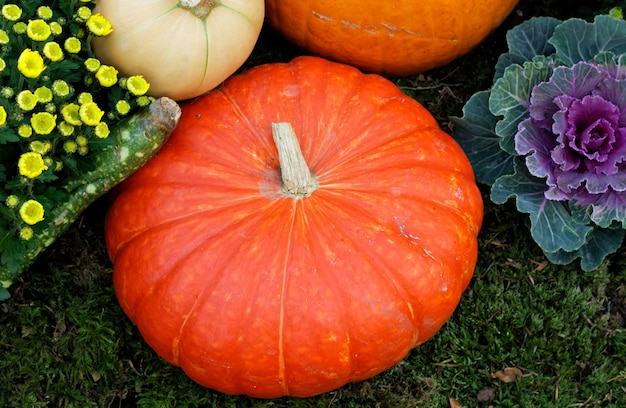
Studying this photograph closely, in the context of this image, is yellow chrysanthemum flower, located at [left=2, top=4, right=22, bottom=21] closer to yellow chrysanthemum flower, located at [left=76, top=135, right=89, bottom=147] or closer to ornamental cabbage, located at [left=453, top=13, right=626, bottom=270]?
yellow chrysanthemum flower, located at [left=76, top=135, right=89, bottom=147]

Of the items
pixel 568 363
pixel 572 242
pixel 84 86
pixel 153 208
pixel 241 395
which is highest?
pixel 84 86

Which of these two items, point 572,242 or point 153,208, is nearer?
point 153,208

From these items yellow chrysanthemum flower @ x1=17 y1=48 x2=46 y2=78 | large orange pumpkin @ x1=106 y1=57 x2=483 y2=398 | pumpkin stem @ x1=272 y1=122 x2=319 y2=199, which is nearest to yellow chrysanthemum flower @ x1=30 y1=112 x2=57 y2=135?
yellow chrysanthemum flower @ x1=17 y1=48 x2=46 y2=78

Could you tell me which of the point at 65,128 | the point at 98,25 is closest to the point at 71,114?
the point at 65,128

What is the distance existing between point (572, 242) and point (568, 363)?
1.57ft

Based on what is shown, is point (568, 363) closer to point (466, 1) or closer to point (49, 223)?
point (466, 1)

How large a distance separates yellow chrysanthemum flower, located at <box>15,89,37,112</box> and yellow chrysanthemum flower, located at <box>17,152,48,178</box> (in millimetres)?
115

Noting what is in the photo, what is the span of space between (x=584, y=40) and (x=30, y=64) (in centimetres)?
183

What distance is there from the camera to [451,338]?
2.68m

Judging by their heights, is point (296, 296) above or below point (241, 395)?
above

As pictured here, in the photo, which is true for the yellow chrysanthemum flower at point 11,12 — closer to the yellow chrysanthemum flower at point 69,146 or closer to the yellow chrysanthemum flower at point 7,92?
the yellow chrysanthemum flower at point 7,92

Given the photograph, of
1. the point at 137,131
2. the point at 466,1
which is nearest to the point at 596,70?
the point at 466,1

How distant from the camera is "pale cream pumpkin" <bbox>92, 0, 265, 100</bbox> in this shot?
2105mm

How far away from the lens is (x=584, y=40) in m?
2.61
